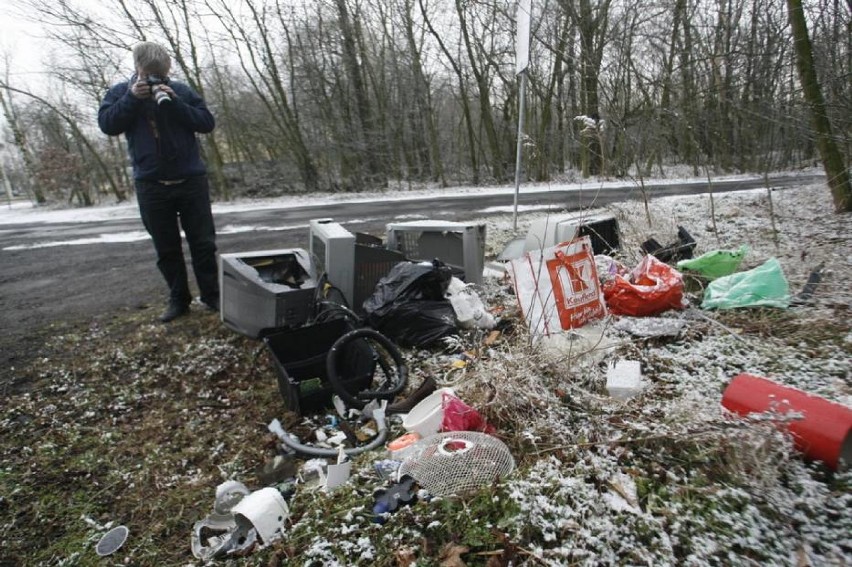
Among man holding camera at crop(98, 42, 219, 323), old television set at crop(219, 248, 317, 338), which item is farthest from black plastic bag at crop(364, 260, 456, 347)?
man holding camera at crop(98, 42, 219, 323)

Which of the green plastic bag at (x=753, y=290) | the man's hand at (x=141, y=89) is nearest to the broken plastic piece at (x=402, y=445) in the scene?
the green plastic bag at (x=753, y=290)

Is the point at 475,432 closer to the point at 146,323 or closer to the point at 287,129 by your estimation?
the point at 146,323

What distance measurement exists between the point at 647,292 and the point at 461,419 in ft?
5.68

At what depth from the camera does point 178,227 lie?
11.0 feet

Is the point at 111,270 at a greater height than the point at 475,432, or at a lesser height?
greater

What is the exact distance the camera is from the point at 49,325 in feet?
11.7

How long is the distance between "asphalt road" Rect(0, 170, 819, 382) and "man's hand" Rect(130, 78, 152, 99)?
1.75 metres

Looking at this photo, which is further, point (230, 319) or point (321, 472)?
point (230, 319)

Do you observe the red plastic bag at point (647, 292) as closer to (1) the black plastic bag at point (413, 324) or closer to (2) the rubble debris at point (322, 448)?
(1) the black plastic bag at point (413, 324)

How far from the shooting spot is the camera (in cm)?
293

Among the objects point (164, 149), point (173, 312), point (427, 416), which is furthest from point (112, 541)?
point (164, 149)

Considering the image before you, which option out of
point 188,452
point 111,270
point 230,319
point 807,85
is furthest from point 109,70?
point 807,85

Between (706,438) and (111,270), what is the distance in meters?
6.07

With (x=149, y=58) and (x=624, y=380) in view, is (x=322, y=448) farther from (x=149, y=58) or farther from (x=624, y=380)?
(x=149, y=58)
